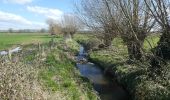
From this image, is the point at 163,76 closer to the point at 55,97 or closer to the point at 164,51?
the point at 164,51

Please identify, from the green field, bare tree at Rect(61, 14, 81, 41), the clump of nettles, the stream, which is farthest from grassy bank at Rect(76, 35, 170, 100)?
bare tree at Rect(61, 14, 81, 41)

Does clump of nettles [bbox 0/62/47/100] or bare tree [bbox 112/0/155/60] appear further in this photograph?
bare tree [bbox 112/0/155/60]

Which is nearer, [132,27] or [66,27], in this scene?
[132,27]

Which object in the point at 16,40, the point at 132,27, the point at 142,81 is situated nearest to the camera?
the point at 132,27

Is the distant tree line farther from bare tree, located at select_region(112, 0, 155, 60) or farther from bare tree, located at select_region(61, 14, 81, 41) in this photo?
bare tree, located at select_region(112, 0, 155, 60)

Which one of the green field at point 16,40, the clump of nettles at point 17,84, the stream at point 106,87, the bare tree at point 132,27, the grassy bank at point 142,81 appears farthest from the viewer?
the green field at point 16,40

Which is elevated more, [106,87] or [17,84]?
[17,84]

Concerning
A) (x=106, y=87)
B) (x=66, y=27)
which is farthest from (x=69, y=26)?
(x=106, y=87)

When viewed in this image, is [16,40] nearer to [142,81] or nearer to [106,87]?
[106,87]

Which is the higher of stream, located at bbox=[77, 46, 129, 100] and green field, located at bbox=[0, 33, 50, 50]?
stream, located at bbox=[77, 46, 129, 100]

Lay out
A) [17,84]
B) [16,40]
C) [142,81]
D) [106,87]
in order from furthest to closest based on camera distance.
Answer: [16,40] < [106,87] < [142,81] < [17,84]

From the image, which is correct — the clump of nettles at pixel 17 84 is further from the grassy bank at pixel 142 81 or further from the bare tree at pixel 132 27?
the grassy bank at pixel 142 81

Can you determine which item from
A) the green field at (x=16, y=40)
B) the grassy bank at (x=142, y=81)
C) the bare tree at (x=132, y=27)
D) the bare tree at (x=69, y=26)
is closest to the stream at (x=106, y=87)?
the grassy bank at (x=142, y=81)

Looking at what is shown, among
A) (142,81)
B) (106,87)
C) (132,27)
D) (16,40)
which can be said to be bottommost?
(16,40)
